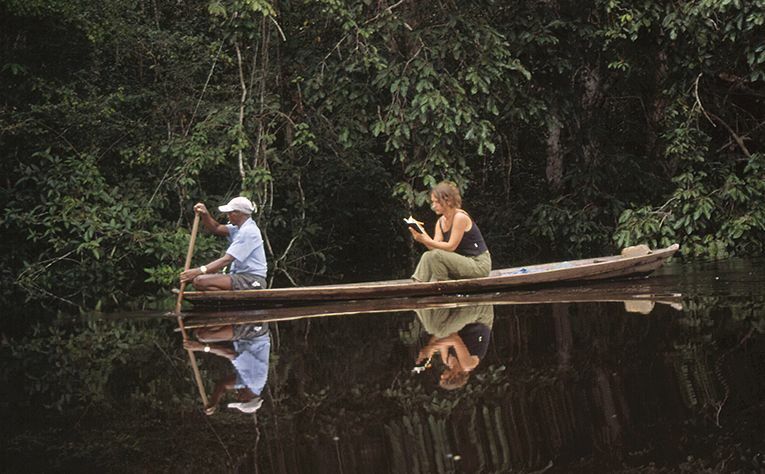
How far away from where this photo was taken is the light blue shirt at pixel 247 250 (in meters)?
10.3

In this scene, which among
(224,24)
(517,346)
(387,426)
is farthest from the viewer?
(224,24)

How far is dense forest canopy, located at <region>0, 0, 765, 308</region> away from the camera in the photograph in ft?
44.2

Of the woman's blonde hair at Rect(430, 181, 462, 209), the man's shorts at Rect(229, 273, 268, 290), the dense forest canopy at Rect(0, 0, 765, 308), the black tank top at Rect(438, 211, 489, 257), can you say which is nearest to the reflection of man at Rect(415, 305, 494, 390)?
the black tank top at Rect(438, 211, 489, 257)

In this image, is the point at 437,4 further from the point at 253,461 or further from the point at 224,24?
the point at 253,461

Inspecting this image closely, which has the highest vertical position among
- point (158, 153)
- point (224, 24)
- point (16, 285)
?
point (224, 24)

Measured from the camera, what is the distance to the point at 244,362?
7652mm

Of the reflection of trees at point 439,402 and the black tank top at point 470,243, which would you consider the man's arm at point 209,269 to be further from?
the black tank top at point 470,243

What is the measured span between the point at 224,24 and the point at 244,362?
664cm

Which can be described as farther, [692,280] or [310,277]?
[310,277]

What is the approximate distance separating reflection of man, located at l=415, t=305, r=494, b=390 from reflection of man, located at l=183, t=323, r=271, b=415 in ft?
3.55

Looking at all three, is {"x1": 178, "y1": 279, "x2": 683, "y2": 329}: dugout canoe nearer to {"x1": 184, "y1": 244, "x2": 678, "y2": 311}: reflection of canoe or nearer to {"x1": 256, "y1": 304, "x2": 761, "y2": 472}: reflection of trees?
{"x1": 184, "y1": 244, "x2": 678, "y2": 311}: reflection of canoe

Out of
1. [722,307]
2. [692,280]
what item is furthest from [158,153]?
[722,307]

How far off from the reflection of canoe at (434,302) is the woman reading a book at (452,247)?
235 mm

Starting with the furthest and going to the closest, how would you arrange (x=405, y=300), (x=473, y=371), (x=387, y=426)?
(x=405, y=300)
(x=473, y=371)
(x=387, y=426)
